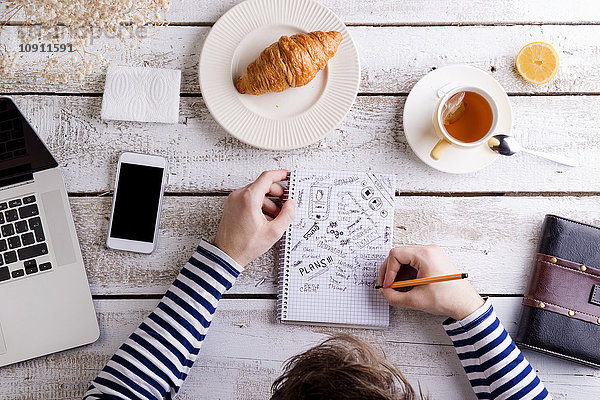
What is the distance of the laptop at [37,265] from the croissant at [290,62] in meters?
0.42

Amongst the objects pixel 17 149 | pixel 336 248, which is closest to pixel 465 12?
pixel 336 248

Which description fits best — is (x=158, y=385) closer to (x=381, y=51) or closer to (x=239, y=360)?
(x=239, y=360)

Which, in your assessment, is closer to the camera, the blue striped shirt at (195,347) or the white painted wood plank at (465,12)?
the blue striped shirt at (195,347)

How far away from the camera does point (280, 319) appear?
3.24 feet

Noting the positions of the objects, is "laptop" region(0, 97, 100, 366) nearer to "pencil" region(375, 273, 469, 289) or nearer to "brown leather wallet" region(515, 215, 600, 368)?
"pencil" region(375, 273, 469, 289)

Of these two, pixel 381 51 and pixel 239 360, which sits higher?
pixel 381 51

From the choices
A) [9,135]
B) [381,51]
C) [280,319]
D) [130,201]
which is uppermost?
[381,51]

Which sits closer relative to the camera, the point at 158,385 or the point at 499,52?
the point at 158,385

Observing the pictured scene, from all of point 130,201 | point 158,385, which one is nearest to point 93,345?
point 158,385

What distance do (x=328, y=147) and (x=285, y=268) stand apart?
9.9 inches

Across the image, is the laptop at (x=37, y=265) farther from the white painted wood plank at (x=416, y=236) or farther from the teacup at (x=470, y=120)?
the teacup at (x=470, y=120)

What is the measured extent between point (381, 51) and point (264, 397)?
2.33 ft

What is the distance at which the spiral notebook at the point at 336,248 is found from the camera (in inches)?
38.9

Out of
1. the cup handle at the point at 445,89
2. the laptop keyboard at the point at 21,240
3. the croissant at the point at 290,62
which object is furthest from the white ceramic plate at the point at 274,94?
the laptop keyboard at the point at 21,240
